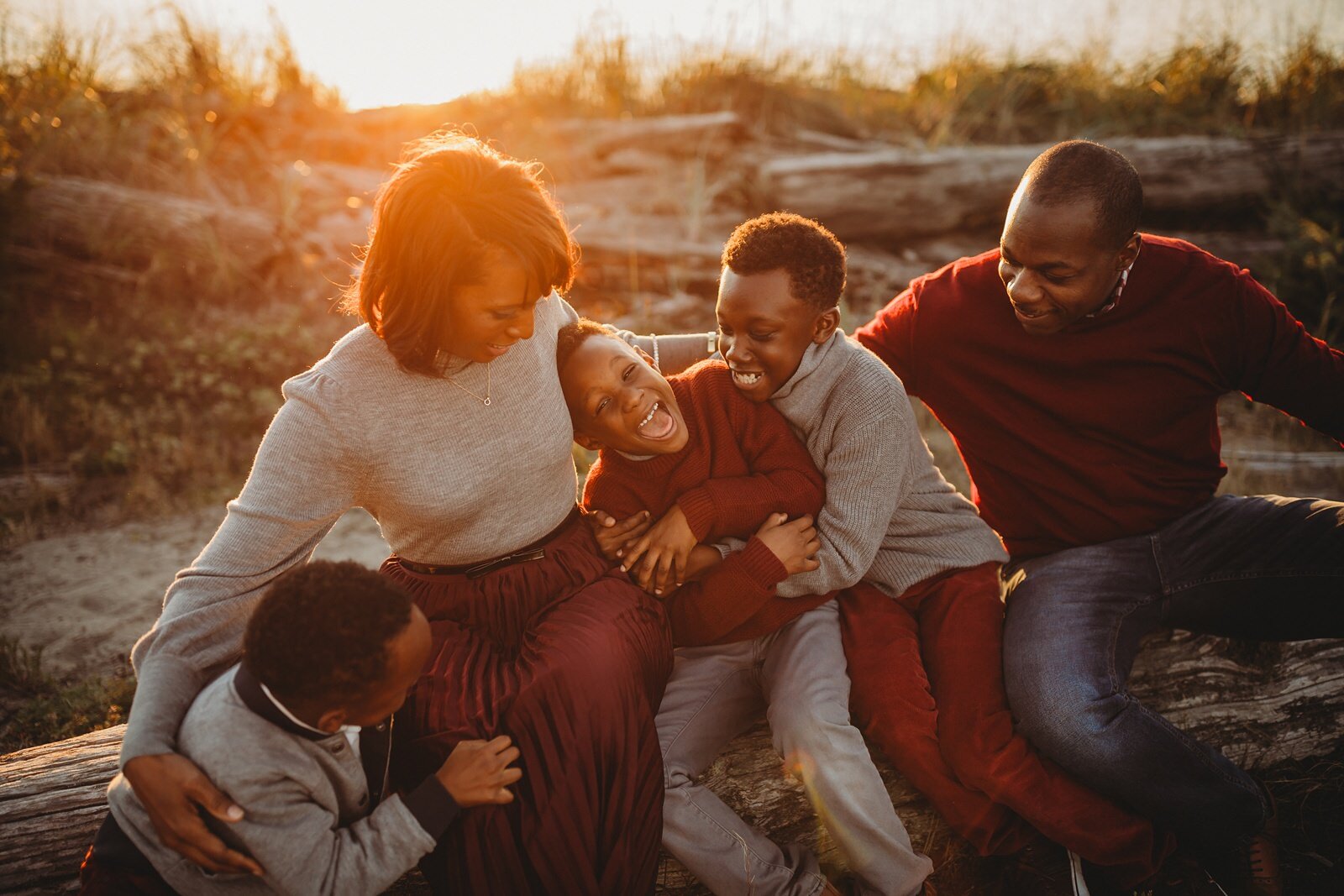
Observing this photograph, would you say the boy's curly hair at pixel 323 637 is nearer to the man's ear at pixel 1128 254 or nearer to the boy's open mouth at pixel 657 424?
the boy's open mouth at pixel 657 424

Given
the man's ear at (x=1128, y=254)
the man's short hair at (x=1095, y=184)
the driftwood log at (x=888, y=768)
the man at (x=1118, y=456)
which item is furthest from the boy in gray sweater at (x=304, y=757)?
the man's ear at (x=1128, y=254)

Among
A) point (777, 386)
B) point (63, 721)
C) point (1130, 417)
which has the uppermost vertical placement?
point (777, 386)

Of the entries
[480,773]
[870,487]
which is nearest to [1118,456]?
[870,487]

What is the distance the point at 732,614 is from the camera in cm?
236

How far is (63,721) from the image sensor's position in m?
3.09

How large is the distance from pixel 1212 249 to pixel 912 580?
5.28 meters

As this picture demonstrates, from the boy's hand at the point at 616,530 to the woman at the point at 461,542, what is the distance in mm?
221

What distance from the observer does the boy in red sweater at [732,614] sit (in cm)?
216

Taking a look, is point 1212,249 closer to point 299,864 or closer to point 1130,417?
point 1130,417

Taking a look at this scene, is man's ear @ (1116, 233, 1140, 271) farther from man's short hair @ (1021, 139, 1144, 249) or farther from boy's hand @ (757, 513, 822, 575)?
boy's hand @ (757, 513, 822, 575)

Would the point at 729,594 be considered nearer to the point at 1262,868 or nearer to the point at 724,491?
the point at 724,491

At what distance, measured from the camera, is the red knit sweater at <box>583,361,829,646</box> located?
7.73ft

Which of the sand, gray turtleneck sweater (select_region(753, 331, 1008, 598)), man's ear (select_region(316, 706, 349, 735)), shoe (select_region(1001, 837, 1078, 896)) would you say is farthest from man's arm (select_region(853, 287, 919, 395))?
the sand

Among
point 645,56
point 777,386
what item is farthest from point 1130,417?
point 645,56
